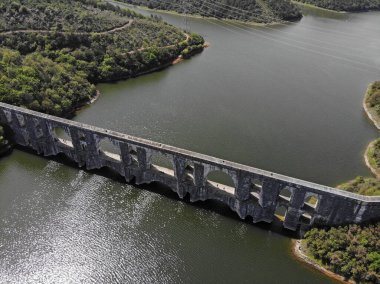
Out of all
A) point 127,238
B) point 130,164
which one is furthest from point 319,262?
point 130,164

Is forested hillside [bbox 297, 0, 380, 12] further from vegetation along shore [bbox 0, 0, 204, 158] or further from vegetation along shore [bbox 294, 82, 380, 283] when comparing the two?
vegetation along shore [bbox 294, 82, 380, 283]

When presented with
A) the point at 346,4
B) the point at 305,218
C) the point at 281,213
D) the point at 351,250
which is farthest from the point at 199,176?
the point at 346,4

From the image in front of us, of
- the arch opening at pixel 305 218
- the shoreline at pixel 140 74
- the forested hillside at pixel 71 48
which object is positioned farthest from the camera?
the shoreline at pixel 140 74

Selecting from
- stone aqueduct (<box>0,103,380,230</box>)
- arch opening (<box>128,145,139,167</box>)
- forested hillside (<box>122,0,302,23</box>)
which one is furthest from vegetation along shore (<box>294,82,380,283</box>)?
forested hillside (<box>122,0,302,23</box>)

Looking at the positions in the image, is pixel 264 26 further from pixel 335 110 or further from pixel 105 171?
pixel 105 171

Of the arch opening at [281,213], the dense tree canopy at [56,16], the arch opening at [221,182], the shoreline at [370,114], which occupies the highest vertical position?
the dense tree canopy at [56,16]

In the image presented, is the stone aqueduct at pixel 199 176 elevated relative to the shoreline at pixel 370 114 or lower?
elevated

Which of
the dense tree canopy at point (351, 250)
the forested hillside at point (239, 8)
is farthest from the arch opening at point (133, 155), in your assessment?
the forested hillside at point (239, 8)

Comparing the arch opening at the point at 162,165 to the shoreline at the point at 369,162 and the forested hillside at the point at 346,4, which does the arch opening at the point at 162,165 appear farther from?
the forested hillside at the point at 346,4

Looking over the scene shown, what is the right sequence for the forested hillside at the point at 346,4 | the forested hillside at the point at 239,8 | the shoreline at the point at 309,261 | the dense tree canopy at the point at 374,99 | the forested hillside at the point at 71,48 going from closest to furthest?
the shoreline at the point at 309,261 < the forested hillside at the point at 71,48 < the dense tree canopy at the point at 374,99 < the forested hillside at the point at 239,8 < the forested hillside at the point at 346,4
